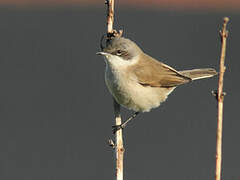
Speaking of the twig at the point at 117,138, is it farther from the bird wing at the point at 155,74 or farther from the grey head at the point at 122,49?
the bird wing at the point at 155,74

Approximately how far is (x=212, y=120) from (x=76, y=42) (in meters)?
4.09

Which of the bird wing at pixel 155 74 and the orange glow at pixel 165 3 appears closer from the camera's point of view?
the bird wing at pixel 155 74

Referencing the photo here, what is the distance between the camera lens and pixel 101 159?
29.8ft

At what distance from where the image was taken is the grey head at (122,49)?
4794mm

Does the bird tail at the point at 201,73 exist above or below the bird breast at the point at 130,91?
above

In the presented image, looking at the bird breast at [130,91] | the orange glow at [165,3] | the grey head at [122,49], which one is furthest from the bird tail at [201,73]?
the orange glow at [165,3]

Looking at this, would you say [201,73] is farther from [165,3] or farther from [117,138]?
[165,3]

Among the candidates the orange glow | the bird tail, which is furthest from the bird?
the orange glow

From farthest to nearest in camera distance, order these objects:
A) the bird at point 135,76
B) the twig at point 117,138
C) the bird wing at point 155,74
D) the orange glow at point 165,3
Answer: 1. the orange glow at point 165,3
2. the bird wing at point 155,74
3. the bird at point 135,76
4. the twig at point 117,138

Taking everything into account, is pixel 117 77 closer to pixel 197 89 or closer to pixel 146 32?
pixel 197 89

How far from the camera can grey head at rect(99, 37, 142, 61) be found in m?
4.79

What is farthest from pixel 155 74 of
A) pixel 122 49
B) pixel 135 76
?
pixel 122 49

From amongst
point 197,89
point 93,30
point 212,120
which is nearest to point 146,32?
point 93,30

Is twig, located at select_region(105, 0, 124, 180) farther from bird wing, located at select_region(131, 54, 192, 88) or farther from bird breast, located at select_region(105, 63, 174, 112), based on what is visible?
bird wing, located at select_region(131, 54, 192, 88)
